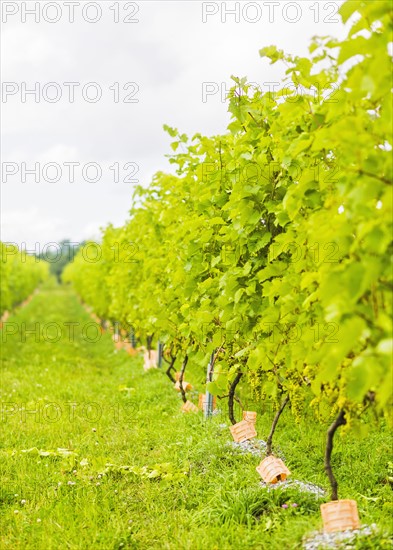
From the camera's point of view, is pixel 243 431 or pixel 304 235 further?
pixel 243 431

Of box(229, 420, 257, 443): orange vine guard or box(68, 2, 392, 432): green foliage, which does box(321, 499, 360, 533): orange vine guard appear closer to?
box(68, 2, 392, 432): green foliage

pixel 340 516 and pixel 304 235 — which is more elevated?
pixel 304 235

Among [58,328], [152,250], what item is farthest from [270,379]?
[58,328]

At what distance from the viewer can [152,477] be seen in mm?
4957

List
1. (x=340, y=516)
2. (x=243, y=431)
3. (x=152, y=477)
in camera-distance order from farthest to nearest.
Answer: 1. (x=243, y=431)
2. (x=152, y=477)
3. (x=340, y=516)

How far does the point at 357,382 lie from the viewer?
2.41m

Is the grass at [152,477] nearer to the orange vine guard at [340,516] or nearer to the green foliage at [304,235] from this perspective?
the orange vine guard at [340,516]

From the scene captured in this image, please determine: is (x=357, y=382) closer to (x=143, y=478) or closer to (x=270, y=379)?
(x=270, y=379)

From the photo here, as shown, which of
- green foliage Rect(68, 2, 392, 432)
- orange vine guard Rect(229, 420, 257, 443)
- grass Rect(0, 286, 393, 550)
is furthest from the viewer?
orange vine guard Rect(229, 420, 257, 443)

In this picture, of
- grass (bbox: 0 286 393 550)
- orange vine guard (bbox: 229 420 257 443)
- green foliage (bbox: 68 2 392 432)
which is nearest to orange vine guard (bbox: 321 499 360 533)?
grass (bbox: 0 286 393 550)

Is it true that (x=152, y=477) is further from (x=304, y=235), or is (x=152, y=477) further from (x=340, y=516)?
(x=304, y=235)

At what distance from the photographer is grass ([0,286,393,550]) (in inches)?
154

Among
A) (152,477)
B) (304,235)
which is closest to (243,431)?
(152,477)

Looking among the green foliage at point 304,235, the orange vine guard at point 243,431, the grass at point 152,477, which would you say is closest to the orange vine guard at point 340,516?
the grass at point 152,477
